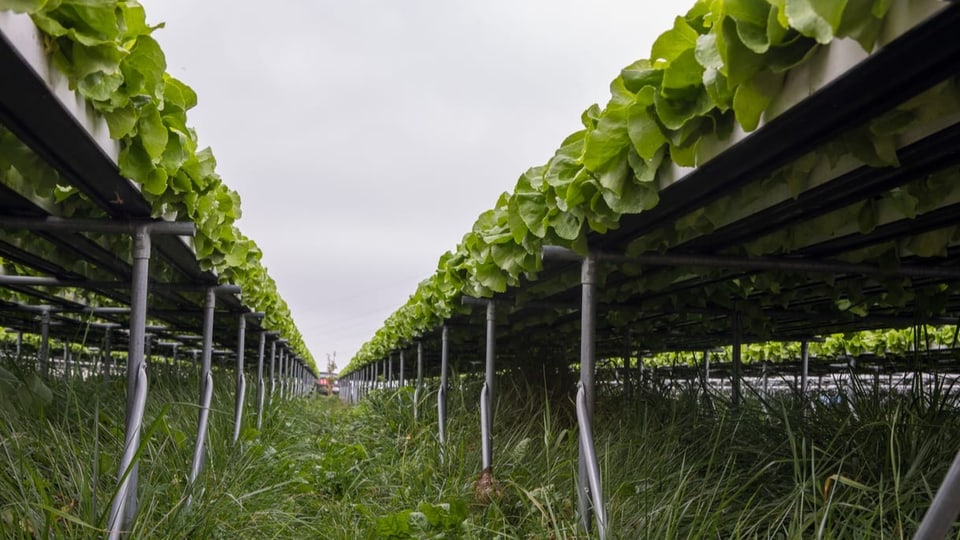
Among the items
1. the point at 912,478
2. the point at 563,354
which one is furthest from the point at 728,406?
the point at 563,354

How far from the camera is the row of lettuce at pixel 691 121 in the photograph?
1.86 metres

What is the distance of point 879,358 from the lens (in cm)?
1095

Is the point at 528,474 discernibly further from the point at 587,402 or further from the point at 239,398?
the point at 239,398

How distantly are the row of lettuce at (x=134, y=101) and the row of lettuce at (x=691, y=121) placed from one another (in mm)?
1487

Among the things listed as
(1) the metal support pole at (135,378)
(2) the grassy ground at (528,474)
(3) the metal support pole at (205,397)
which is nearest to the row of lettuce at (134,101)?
(1) the metal support pole at (135,378)

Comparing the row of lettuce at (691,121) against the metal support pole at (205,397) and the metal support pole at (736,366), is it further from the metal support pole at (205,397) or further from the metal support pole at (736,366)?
the metal support pole at (205,397)

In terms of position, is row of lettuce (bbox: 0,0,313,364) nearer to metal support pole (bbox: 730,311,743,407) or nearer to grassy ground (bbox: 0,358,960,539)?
grassy ground (bbox: 0,358,960,539)

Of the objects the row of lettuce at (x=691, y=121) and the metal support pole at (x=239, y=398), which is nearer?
the row of lettuce at (x=691, y=121)

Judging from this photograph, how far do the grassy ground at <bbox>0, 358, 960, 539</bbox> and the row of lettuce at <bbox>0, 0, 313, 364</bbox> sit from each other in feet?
2.87

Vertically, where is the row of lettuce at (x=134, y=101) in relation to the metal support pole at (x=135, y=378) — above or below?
above

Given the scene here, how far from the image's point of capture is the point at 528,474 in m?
5.40

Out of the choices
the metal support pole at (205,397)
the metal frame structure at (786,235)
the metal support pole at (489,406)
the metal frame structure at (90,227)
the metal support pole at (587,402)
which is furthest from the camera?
the metal support pole at (489,406)

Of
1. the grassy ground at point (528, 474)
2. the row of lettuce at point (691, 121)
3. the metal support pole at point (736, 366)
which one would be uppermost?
the row of lettuce at point (691, 121)

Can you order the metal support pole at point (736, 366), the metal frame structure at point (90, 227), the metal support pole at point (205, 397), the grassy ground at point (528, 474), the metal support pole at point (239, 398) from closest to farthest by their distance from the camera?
the metal frame structure at point (90, 227) < the grassy ground at point (528, 474) < the metal support pole at point (205, 397) < the metal support pole at point (736, 366) < the metal support pole at point (239, 398)
